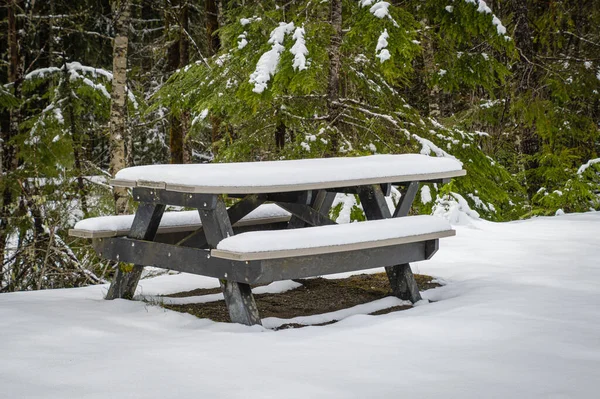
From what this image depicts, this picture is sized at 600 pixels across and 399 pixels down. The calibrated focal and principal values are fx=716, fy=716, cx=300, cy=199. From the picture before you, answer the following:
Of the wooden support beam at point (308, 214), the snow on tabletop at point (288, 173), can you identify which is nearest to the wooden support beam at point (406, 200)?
the snow on tabletop at point (288, 173)

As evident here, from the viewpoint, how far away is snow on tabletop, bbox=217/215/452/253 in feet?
13.0

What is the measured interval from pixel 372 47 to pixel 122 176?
3665 millimetres

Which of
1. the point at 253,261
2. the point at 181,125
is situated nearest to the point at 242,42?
the point at 253,261

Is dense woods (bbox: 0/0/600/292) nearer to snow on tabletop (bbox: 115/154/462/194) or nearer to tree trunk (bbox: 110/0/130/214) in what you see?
tree trunk (bbox: 110/0/130/214)

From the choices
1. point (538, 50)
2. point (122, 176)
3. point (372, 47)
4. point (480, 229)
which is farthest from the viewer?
point (538, 50)

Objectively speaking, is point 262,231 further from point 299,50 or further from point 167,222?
point 299,50

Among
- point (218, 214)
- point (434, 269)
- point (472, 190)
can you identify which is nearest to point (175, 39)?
point (472, 190)

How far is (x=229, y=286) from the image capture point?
14.0ft

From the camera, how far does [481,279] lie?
5570mm

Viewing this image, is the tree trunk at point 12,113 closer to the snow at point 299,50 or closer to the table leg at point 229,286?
the snow at point 299,50

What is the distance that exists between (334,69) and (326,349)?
5667mm

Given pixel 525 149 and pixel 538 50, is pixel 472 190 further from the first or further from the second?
pixel 538 50

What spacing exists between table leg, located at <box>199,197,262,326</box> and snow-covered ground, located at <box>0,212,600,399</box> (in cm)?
9

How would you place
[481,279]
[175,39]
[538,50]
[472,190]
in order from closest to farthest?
[481,279], [472,190], [538,50], [175,39]
